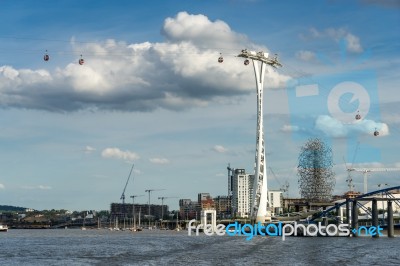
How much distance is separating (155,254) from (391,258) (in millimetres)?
37229

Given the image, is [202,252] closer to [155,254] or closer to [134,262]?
[155,254]

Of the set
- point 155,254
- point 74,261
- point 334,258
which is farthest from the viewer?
point 155,254

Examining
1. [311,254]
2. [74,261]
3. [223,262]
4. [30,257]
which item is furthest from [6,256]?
[311,254]

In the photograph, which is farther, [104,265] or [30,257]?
[30,257]

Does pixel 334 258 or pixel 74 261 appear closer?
pixel 74 261

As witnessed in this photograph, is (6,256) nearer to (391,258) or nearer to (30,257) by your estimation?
(30,257)

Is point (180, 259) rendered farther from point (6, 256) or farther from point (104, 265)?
point (6, 256)

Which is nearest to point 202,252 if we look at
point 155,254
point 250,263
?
point 155,254

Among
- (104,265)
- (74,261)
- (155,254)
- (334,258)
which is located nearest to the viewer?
(104,265)

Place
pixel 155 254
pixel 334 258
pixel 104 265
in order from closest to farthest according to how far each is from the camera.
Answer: pixel 104 265
pixel 334 258
pixel 155 254

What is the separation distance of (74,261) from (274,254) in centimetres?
3421

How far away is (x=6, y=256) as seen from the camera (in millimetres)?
114312

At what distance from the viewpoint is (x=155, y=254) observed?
117188 millimetres

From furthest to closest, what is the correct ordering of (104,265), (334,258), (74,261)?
(334,258) < (74,261) < (104,265)
